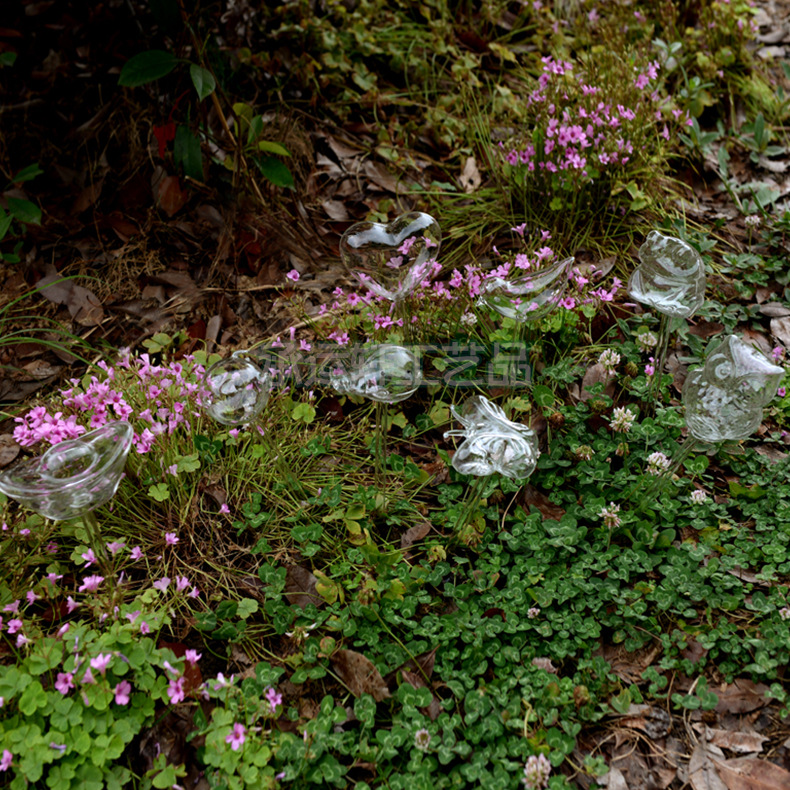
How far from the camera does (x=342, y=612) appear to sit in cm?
207

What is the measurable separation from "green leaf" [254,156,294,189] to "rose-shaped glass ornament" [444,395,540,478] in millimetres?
1625

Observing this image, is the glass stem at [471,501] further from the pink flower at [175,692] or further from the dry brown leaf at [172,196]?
the dry brown leaf at [172,196]

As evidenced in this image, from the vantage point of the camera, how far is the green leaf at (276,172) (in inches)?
120

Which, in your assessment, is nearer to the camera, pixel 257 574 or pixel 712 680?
pixel 712 680

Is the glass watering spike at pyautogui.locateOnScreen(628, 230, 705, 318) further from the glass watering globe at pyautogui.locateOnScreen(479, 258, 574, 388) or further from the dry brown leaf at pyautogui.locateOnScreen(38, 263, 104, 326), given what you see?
the dry brown leaf at pyautogui.locateOnScreen(38, 263, 104, 326)

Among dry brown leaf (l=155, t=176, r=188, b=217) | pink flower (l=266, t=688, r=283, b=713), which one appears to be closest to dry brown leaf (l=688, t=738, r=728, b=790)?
pink flower (l=266, t=688, r=283, b=713)

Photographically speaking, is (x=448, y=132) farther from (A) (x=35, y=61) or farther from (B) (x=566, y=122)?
Result: (A) (x=35, y=61)

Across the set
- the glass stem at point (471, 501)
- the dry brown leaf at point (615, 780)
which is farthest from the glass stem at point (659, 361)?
the dry brown leaf at point (615, 780)

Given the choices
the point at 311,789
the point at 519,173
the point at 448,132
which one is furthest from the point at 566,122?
the point at 311,789

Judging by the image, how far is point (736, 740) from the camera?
1.84 metres

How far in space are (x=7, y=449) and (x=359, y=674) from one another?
62.4 inches

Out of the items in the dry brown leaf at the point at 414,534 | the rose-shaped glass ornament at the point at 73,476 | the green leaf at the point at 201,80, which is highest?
the green leaf at the point at 201,80

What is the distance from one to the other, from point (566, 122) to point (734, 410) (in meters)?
1.70

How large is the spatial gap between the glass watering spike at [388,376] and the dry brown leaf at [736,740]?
1202 mm
